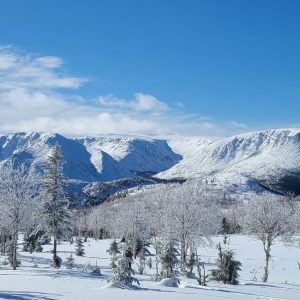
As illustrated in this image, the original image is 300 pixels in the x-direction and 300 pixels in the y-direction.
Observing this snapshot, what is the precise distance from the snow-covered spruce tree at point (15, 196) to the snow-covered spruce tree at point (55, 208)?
11.0 feet

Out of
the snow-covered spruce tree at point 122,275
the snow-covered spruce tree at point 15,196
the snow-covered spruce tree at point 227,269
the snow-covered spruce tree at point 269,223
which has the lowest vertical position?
the snow-covered spruce tree at point 227,269

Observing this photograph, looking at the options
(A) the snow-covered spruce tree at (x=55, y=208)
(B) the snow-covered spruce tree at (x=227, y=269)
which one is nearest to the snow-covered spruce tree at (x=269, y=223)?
(B) the snow-covered spruce tree at (x=227, y=269)

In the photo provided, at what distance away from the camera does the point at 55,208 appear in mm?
46156

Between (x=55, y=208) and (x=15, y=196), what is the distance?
7.72 m

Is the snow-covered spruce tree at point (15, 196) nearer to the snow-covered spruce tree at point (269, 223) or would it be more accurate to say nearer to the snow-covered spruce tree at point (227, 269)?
the snow-covered spruce tree at point (227, 269)

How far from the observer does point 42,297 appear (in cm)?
1698

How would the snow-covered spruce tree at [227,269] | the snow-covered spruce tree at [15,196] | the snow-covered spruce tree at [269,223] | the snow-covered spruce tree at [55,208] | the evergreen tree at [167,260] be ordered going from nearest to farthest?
the snow-covered spruce tree at [227,269]
the evergreen tree at [167,260]
the snow-covered spruce tree at [15,196]
the snow-covered spruce tree at [55,208]
the snow-covered spruce tree at [269,223]

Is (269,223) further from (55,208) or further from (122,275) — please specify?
(122,275)

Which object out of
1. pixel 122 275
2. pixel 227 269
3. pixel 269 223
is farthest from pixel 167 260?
pixel 269 223

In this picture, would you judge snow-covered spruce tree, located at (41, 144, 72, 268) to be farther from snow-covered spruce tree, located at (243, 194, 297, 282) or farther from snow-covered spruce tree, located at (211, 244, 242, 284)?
snow-covered spruce tree, located at (243, 194, 297, 282)

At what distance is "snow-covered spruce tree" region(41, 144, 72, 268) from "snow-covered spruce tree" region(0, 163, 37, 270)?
335cm

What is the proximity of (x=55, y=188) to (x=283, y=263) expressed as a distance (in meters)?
36.5

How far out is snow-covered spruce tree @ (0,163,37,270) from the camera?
39.0m

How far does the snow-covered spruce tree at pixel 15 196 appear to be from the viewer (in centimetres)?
3897
